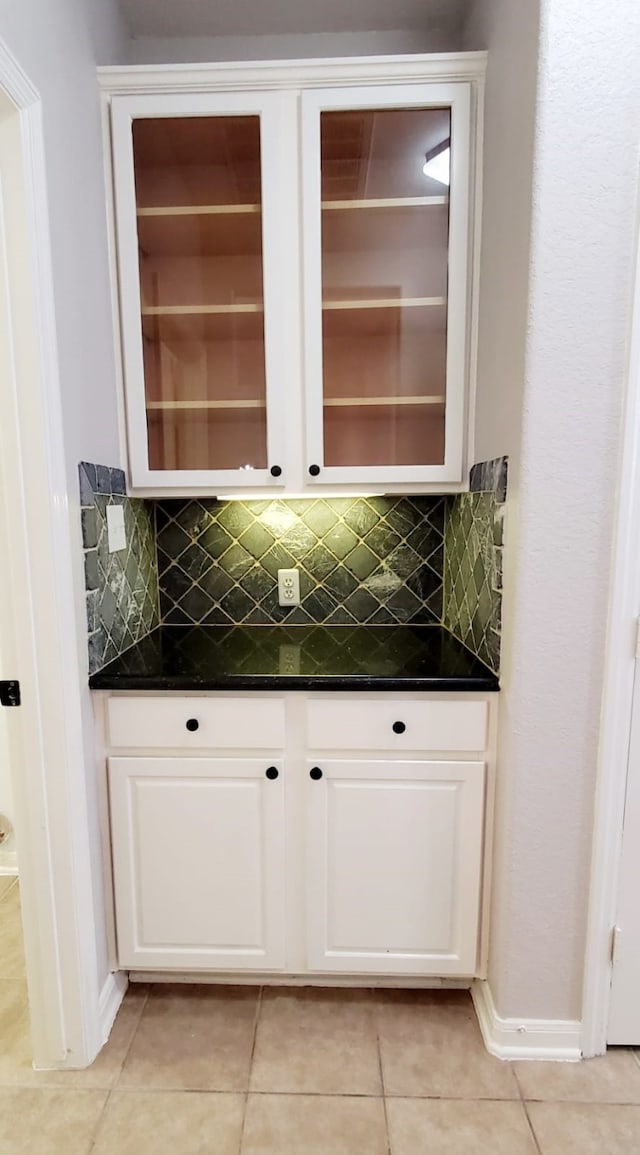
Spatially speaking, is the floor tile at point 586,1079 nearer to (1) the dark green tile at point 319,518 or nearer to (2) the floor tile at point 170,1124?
(2) the floor tile at point 170,1124

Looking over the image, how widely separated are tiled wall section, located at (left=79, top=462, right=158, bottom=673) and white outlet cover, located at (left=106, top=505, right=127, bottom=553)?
0.02 m

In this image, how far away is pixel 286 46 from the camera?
168 centimetres

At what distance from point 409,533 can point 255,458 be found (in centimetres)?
60

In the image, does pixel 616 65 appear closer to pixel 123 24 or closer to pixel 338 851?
pixel 123 24

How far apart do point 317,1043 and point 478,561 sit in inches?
49.0

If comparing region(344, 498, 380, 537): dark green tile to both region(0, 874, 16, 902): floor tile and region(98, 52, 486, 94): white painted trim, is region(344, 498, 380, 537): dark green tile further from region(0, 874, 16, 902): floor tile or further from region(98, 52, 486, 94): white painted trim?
region(0, 874, 16, 902): floor tile

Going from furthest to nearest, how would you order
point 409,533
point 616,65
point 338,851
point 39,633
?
point 409,533 < point 338,851 < point 39,633 < point 616,65

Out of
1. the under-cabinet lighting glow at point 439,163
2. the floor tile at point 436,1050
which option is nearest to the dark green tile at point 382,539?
the under-cabinet lighting glow at point 439,163

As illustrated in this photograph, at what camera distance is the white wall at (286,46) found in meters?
1.67

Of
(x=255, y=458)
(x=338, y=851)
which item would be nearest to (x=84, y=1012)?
(x=338, y=851)

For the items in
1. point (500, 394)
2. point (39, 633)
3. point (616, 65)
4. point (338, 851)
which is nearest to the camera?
point (616, 65)

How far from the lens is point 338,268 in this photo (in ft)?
4.94

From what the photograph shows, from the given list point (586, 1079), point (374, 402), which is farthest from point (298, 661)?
point (586, 1079)

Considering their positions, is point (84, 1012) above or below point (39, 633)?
below
